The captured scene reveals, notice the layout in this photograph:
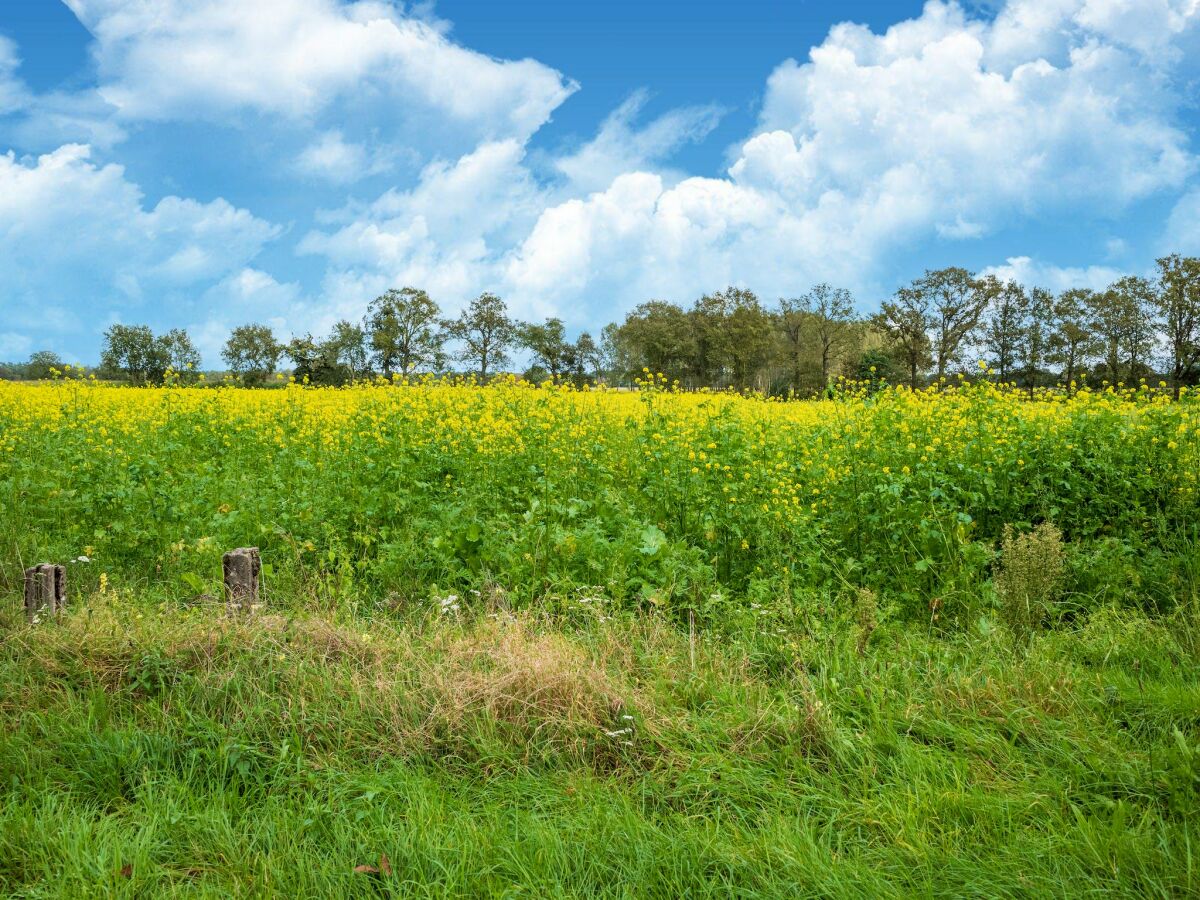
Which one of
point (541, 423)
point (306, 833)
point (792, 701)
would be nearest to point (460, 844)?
point (306, 833)

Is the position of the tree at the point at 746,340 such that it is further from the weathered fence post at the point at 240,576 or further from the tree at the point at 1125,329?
the weathered fence post at the point at 240,576

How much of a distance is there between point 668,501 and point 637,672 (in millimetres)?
2944

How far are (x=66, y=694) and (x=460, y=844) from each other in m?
2.61

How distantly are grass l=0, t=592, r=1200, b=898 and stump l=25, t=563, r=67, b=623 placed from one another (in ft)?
0.99

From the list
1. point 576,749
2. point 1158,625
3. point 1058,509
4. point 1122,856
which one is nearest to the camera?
point 1122,856

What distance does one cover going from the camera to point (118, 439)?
38.1 feet

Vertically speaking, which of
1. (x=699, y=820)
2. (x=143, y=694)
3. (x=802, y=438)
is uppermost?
(x=802, y=438)

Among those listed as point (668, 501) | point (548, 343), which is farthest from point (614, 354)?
point (668, 501)

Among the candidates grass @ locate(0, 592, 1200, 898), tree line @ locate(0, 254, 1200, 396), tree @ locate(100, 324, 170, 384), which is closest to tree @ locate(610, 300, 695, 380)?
tree line @ locate(0, 254, 1200, 396)

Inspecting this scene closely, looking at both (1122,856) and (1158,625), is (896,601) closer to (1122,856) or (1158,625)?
(1158,625)

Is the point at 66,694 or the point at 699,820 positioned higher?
the point at 66,694

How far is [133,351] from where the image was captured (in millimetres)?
64125

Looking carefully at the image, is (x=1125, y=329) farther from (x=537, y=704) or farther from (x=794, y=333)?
(x=537, y=704)

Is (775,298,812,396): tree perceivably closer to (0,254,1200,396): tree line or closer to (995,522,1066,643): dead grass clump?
(0,254,1200,396): tree line
